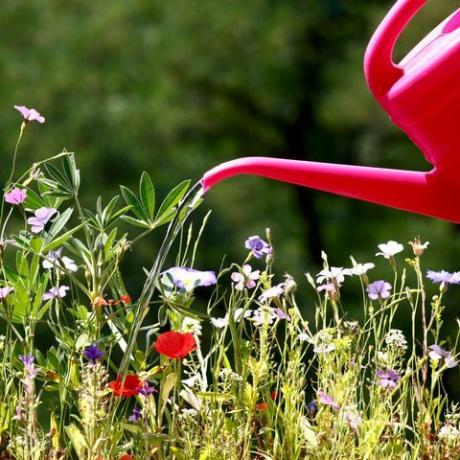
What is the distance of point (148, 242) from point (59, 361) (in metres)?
4.66

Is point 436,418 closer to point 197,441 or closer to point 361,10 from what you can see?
point 197,441

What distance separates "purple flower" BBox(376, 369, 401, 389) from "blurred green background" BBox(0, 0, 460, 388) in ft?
15.0

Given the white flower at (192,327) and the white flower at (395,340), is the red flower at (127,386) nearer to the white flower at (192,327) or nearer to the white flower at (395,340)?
the white flower at (192,327)

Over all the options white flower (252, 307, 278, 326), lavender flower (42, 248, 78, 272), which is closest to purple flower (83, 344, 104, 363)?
lavender flower (42, 248, 78, 272)

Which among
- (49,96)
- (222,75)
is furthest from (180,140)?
(49,96)

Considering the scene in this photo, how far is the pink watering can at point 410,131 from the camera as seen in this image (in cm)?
119

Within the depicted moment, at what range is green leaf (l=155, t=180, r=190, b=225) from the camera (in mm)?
1223

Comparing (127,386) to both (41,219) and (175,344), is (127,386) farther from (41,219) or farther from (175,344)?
(41,219)

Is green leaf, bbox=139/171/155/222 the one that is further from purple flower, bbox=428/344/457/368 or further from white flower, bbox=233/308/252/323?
purple flower, bbox=428/344/457/368

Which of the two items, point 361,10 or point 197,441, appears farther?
point 361,10

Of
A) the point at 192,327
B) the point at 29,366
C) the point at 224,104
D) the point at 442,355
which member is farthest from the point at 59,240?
the point at 224,104

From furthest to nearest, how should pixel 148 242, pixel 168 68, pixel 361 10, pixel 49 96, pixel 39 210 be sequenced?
pixel 361 10
pixel 168 68
pixel 49 96
pixel 148 242
pixel 39 210

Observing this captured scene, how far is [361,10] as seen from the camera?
8305 millimetres

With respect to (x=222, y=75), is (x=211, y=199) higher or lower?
lower
